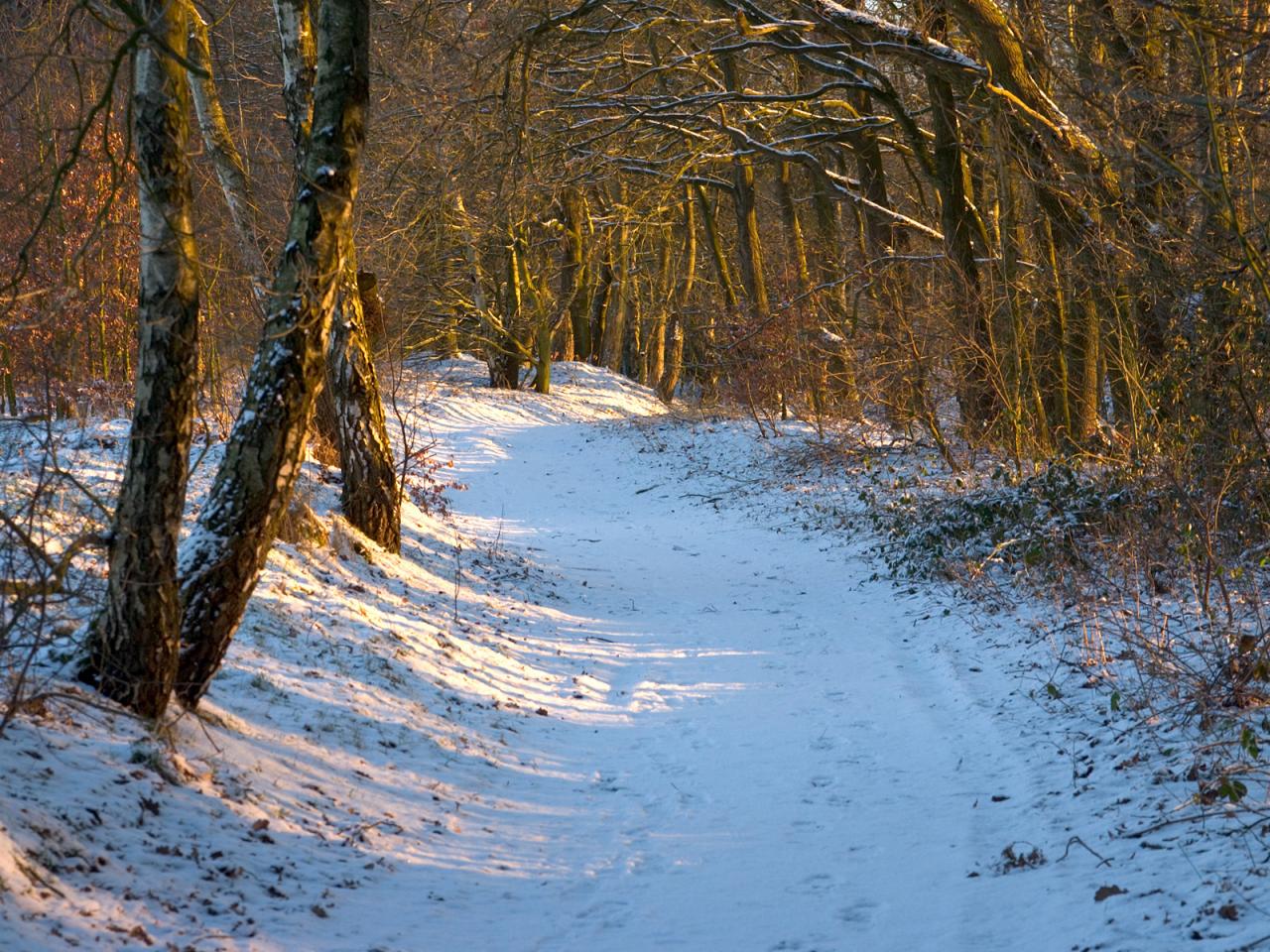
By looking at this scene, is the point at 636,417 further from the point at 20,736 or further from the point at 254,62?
the point at 20,736

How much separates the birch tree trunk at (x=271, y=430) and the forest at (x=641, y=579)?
0.02 metres

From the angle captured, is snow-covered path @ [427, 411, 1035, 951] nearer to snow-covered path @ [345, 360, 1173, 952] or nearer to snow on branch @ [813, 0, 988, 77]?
snow-covered path @ [345, 360, 1173, 952]

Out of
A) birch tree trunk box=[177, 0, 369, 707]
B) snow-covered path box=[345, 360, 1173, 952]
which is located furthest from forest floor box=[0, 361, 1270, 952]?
birch tree trunk box=[177, 0, 369, 707]

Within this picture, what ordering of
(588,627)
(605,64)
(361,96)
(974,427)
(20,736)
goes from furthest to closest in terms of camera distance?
(605,64) < (974,427) < (588,627) < (361,96) < (20,736)

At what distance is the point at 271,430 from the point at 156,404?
622mm

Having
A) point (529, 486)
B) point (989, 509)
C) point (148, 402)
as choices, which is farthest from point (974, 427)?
point (148, 402)

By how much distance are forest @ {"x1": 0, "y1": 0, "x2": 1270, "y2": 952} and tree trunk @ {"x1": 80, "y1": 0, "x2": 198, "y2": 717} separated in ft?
0.07

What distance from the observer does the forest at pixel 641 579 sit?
4.32 m

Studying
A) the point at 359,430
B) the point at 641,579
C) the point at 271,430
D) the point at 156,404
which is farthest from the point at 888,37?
the point at 156,404

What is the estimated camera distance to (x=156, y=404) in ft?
15.8

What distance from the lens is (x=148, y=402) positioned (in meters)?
4.80

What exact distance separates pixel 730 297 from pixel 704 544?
13.0 meters

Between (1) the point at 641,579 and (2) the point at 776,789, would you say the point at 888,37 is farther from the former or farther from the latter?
(2) the point at 776,789

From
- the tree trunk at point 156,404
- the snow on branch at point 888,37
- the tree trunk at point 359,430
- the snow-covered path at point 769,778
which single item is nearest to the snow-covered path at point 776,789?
the snow-covered path at point 769,778
